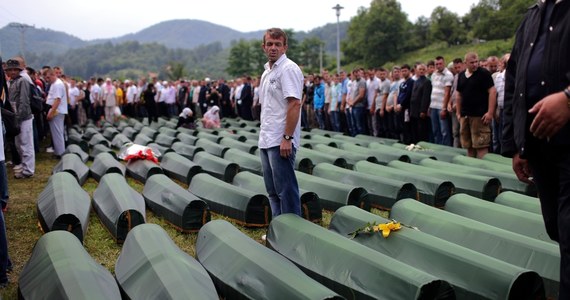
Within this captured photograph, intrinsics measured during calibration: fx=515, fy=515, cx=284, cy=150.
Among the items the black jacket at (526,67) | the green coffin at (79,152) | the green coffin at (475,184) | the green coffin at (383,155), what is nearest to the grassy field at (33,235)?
the green coffin at (475,184)

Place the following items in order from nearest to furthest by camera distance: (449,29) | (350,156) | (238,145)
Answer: (350,156) < (238,145) < (449,29)

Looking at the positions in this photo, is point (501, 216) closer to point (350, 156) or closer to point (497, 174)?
point (497, 174)

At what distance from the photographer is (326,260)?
3629 millimetres

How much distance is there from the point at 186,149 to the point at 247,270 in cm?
615

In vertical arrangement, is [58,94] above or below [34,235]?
above

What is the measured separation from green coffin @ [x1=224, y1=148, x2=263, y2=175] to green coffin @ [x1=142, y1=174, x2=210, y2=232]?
1.78 m

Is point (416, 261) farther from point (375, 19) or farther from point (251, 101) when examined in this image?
point (375, 19)

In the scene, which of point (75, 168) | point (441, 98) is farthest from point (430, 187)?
point (75, 168)

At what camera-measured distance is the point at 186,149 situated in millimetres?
9352

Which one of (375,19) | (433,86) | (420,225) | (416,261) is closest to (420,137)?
(433,86)

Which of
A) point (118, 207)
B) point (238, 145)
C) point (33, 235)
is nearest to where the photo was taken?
point (118, 207)

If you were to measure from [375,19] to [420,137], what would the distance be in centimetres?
7359

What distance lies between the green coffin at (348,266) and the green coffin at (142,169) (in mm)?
3491

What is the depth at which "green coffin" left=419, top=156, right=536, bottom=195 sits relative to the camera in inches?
236
